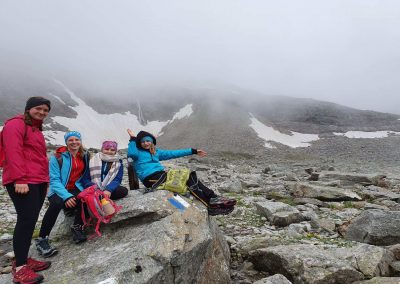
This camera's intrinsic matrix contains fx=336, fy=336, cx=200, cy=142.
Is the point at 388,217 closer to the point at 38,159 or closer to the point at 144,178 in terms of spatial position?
the point at 144,178

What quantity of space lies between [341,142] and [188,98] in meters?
57.2

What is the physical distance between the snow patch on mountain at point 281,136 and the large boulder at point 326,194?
2399 inches

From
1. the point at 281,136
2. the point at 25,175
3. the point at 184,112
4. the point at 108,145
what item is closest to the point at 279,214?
the point at 108,145

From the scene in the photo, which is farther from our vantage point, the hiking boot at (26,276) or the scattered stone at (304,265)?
the scattered stone at (304,265)

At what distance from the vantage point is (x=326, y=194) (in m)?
16.8

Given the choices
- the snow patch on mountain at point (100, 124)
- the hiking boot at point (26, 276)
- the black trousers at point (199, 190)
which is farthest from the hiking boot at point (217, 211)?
the snow patch on mountain at point (100, 124)

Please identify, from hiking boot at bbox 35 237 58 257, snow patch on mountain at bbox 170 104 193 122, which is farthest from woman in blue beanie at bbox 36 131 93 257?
snow patch on mountain at bbox 170 104 193 122

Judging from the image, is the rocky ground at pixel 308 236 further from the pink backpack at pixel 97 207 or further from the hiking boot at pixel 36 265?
the pink backpack at pixel 97 207

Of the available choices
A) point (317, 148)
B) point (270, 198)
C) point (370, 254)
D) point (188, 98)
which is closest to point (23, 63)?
point (188, 98)

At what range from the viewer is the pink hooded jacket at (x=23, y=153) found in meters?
6.11

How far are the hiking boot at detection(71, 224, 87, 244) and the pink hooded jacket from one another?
4.26 feet

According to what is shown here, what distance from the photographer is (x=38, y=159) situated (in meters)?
6.68

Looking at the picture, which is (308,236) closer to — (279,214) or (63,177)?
(279,214)

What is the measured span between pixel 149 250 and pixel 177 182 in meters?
2.84
